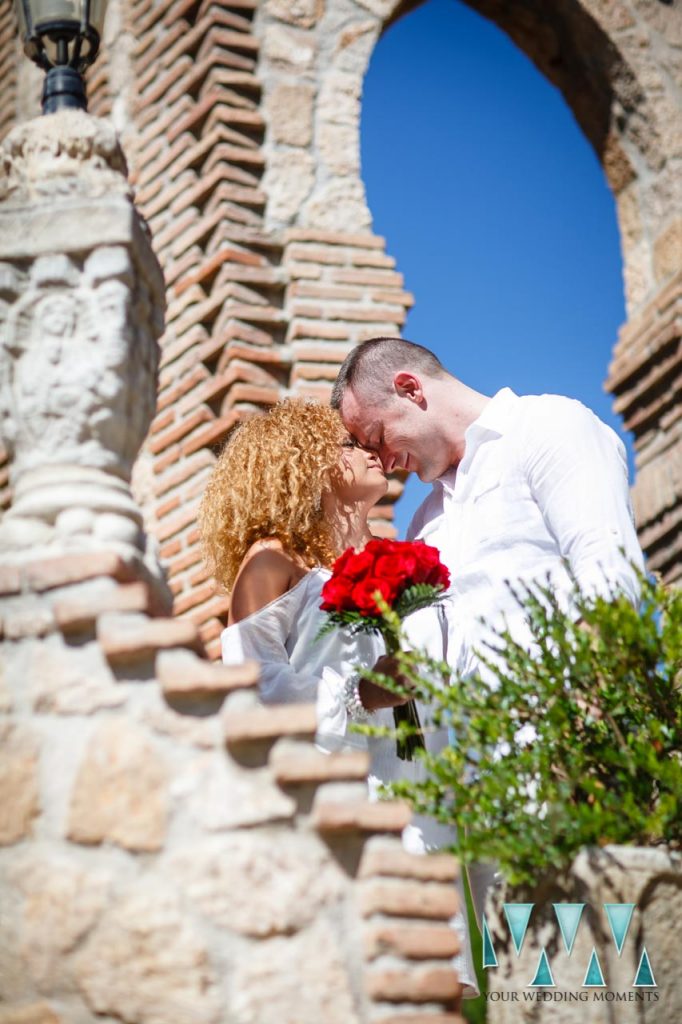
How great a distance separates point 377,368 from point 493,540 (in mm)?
875

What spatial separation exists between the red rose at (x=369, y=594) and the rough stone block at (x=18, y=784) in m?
0.95

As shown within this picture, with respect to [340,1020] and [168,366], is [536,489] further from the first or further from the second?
[168,366]

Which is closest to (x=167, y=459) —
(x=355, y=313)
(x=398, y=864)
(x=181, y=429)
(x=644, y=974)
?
(x=181, y=429)

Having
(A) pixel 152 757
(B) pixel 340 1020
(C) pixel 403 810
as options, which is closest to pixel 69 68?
(A) pixel 152 757

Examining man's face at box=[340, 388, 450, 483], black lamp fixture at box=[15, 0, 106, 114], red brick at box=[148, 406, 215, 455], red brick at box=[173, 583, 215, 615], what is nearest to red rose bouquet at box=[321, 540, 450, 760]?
man's face at box=[340, 388, 450, 483]

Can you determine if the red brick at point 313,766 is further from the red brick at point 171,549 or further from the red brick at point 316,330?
the red brick at point 316,330

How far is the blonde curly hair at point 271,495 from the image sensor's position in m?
3.71

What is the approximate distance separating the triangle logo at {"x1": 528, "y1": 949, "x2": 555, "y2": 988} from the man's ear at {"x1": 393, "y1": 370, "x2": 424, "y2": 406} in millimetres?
2064

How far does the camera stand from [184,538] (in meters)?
5.20

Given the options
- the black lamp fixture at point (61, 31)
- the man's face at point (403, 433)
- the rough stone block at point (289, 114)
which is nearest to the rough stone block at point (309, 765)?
the man's face at point (403, 433)

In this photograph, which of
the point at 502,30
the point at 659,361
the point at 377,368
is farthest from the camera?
the point at 502,30

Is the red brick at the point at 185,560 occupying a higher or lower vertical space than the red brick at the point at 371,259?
lower

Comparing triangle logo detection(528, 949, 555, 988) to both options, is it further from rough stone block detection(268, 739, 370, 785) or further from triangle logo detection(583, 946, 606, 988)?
rough stone block detection(268, 739, 370, 785)

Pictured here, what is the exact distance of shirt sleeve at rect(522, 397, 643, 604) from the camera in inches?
117
